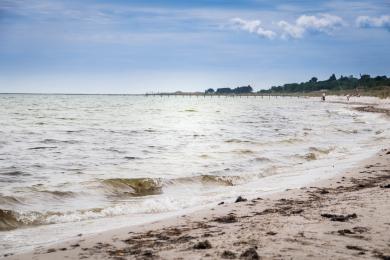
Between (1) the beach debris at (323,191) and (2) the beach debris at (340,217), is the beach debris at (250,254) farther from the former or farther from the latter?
(1) the beach debris at (323,191)

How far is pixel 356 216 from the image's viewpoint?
6.34 metres

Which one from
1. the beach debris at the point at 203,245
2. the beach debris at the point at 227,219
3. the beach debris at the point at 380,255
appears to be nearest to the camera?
the beach debris at the point at 380,255

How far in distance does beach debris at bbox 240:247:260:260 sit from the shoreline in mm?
11

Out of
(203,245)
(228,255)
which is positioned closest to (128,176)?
(203,245)

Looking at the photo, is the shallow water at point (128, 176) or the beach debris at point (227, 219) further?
the shallow water at point (128, 176)

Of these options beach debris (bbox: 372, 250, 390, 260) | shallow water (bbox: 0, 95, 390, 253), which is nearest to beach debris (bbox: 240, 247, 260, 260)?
beach debris (bbox: 372, 250, 390, 260)

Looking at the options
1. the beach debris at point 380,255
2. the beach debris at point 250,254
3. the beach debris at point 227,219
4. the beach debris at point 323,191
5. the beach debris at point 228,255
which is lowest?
the beach debris at point 323,191

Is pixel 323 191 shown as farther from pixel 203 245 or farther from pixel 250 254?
pixel 250 254

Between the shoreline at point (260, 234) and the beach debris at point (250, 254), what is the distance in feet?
0.04

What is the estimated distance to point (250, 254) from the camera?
4719mm

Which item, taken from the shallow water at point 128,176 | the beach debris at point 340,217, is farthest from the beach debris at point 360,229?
the shallow water at point 128,176

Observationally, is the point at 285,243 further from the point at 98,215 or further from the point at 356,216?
the point at 98,215

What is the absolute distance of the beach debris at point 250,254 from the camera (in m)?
4.64

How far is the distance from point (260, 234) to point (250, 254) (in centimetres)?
92
